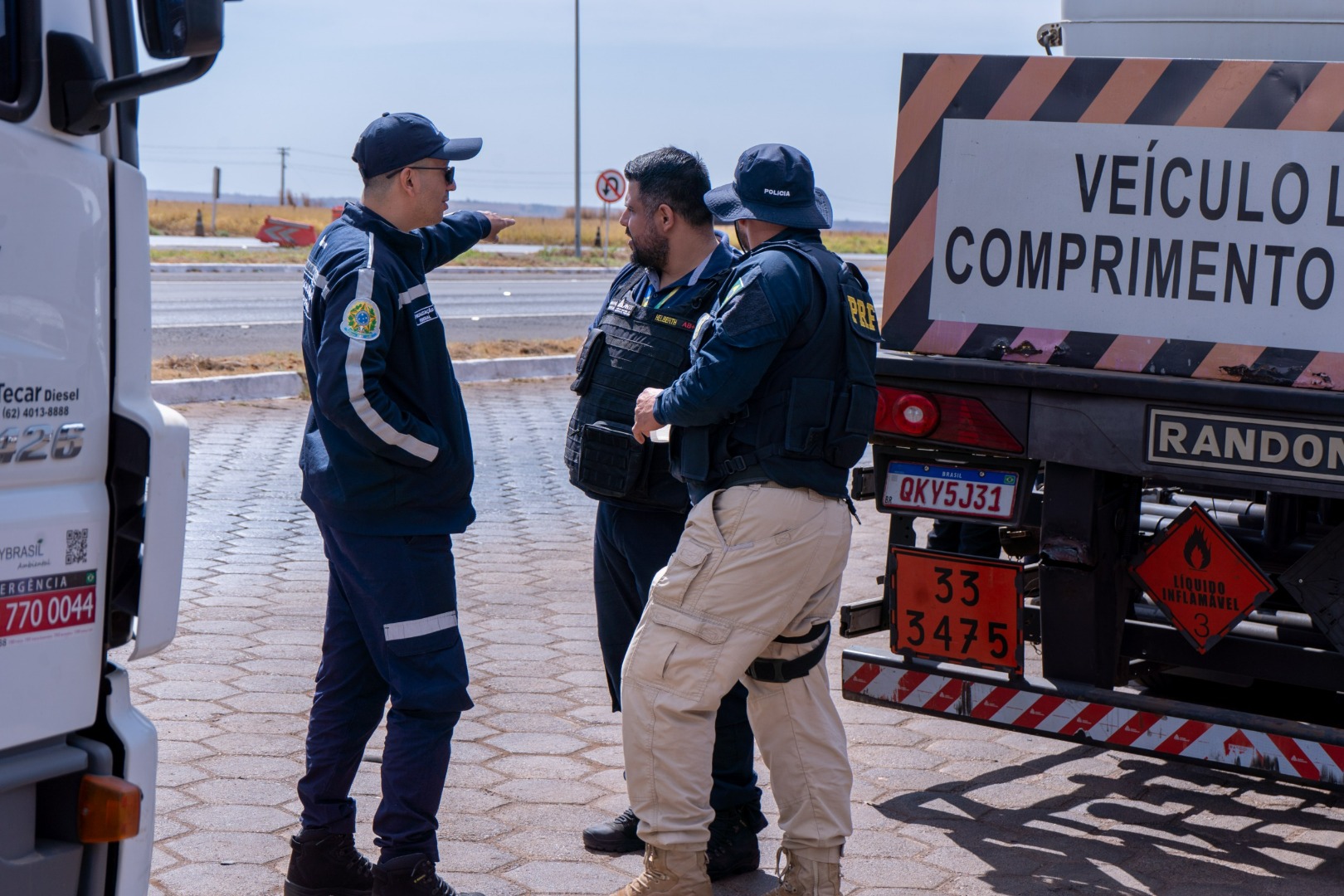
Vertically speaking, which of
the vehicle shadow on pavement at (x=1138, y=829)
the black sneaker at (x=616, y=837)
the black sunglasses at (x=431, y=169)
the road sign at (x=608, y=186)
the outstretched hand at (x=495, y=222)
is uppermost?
the road sign at (x=608, y=186)

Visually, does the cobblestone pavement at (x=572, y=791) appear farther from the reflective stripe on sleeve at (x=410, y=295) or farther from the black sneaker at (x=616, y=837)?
the reflective stripe on sleeve at (x=410, y=295)

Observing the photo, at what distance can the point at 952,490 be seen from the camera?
4.38 meters

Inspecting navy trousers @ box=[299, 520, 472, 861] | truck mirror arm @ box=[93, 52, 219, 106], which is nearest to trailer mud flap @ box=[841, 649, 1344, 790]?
navy trousers @ box=[299, 520, 472, 861]

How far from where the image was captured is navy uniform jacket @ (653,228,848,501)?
3.52 meters

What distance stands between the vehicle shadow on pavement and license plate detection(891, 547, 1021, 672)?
1.60ft

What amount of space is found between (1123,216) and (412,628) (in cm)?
218

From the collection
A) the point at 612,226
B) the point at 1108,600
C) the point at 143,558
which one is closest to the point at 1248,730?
the point at 1108,600

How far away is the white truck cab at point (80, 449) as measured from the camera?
2.47 m

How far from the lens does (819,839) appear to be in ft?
12.0

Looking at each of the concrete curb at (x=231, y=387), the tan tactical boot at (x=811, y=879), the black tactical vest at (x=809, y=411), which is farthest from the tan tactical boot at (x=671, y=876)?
the concrete curb at (x=231, y=387)

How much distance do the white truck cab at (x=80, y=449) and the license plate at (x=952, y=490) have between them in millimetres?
2336

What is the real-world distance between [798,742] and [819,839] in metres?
0.24

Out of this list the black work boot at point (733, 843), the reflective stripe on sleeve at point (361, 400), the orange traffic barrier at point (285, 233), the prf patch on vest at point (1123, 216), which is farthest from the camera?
the orange traffic barrier at point (285, 233)

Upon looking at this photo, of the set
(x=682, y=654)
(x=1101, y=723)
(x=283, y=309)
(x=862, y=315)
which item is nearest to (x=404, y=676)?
(x=682, y=654)
